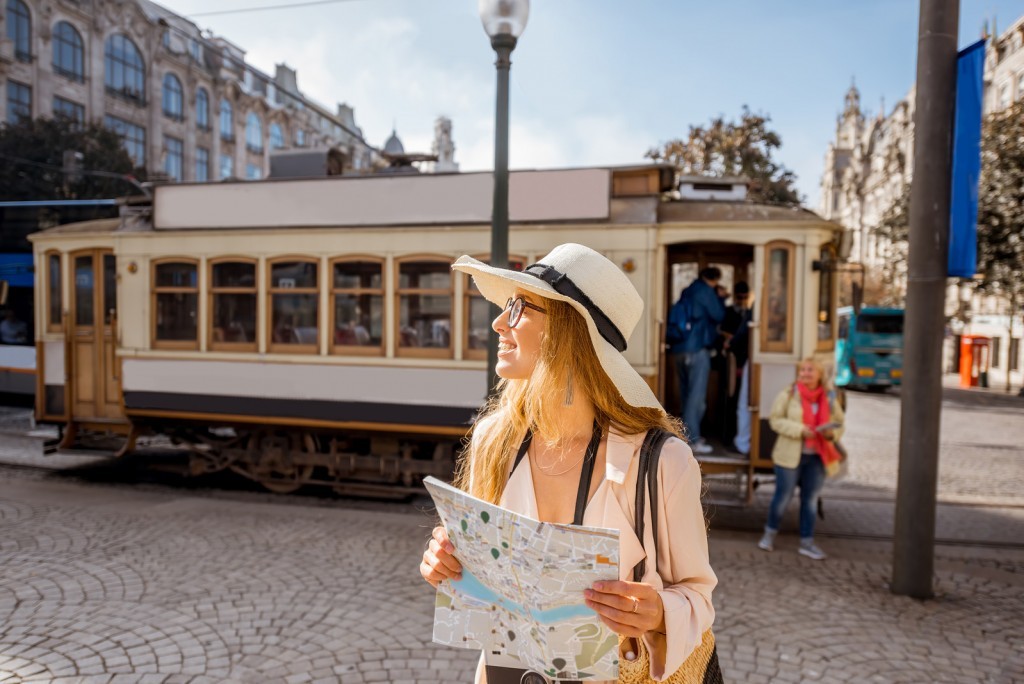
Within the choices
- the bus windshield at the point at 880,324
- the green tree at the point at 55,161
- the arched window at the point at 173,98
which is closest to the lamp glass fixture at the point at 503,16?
the green tree at the point at 55,161

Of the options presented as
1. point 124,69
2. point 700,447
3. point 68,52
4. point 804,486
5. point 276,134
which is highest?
point 276,134

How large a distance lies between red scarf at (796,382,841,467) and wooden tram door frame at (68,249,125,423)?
26.2 ft

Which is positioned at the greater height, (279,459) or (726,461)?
(726,461)

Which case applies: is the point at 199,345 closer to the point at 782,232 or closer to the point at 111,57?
the point at 782,232

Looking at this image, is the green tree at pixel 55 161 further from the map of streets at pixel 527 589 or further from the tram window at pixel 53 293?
the map of streets at pixel 527 589

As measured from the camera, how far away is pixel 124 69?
34.5m

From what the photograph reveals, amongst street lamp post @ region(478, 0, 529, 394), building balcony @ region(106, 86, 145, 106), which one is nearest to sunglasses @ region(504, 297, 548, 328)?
street lamp post @ region(478, 0, 529, 394)

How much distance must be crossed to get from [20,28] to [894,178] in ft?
184

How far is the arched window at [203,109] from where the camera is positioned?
40.8 metres

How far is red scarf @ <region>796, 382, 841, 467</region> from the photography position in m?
6.34

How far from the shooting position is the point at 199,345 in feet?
28.0

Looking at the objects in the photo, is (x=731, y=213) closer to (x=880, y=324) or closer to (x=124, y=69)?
(x=880, y=324)

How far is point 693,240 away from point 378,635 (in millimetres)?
4777

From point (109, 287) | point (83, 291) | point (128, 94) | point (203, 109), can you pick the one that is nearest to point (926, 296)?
point (109, 287)
